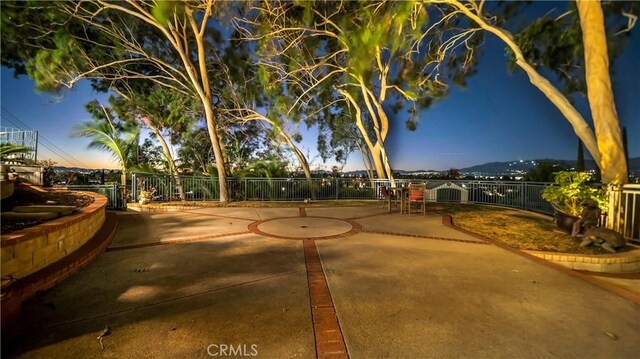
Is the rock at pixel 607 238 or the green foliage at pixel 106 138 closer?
the rock at pixel 607 238

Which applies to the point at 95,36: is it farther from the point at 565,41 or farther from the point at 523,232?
the point at 565,41

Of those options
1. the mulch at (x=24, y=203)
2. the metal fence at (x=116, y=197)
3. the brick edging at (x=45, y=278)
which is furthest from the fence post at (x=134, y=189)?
the brick edging at (x=45, y=278)

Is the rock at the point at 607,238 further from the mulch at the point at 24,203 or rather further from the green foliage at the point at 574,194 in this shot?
the mulch at the point at 24,203

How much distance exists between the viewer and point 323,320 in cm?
235

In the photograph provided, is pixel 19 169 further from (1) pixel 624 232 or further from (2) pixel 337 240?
(1) pixel 624 232

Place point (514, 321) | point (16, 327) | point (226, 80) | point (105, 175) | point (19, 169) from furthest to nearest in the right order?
1. point (226, 80)
2. point (105, 175)
3. point (19, 169)
4. point (514, 321)
5. point (16, 327)

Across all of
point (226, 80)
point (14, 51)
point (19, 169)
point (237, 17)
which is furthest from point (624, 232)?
point (14, 51)

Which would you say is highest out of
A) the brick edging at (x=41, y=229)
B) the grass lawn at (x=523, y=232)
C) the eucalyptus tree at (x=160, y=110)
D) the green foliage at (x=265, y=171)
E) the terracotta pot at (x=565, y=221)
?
the eucalyptus tree at (x=160, y=110)

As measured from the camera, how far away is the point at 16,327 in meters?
2.12

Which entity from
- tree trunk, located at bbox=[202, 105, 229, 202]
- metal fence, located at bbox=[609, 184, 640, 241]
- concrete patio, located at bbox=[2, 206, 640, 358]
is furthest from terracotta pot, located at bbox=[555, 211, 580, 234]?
tree trunk, located at bbox=[202, 105, 229, 202]

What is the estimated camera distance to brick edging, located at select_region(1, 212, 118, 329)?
207cm

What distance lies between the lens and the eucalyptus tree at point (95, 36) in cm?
968

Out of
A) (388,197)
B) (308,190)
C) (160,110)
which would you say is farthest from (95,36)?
(388,197)

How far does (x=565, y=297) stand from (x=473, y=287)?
2.75ft
